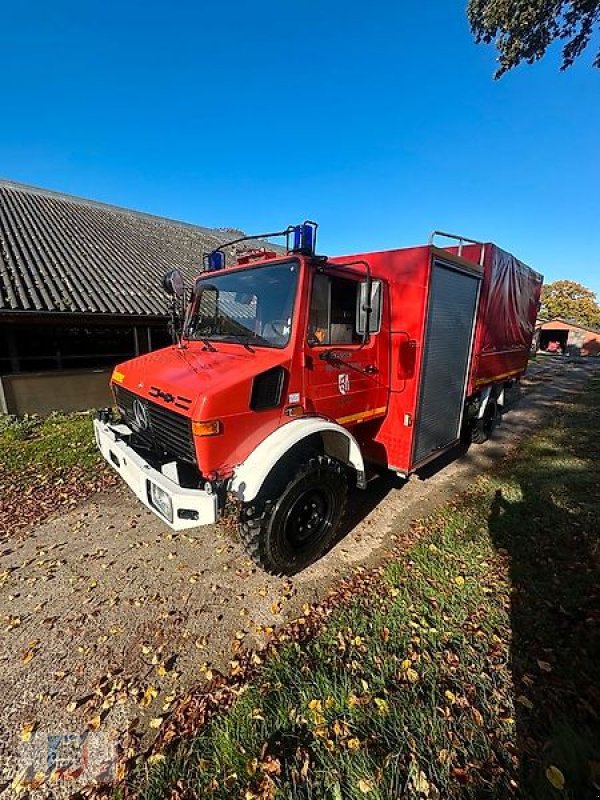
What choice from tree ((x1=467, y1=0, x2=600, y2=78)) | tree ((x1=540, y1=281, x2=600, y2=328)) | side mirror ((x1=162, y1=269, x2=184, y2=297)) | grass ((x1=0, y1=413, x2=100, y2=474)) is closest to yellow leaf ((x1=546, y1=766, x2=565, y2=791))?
side mirror ((x1=162, y1=269, x2=184, y2=297))

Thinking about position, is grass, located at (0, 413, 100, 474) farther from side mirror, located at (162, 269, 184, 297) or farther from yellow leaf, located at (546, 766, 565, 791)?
yellow leaf, located at (546, 766, 565, 791)

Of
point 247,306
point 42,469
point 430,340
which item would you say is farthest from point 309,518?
point 42,469

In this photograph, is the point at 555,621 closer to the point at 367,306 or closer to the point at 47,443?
the point at 367,306

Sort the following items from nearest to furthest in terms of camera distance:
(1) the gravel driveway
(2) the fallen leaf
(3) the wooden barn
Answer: (2) the fallen leaf → (1) the gravel driveway → (3) the wooden barn

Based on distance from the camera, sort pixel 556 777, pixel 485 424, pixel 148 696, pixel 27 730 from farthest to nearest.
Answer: pixel 485 424
pixel 148 696
pixel 27 730
pixel 556 777

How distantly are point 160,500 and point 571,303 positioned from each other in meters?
72.1

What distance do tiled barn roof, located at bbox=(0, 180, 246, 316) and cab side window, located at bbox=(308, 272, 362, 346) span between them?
792 centimetres

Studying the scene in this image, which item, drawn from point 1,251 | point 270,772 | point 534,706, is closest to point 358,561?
point 534,706

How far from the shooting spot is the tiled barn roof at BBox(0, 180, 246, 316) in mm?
9000

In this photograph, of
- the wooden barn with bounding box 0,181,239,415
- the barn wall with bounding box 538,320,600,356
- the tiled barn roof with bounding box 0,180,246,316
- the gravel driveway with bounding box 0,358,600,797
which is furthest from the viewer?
the barn wall with bounding box 538,320,600,356

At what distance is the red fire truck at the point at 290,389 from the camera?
2.93 metres

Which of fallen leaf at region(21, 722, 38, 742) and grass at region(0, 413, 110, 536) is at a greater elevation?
grass at region(0, 413, 110, 536)

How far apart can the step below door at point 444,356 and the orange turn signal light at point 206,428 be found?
247 cm

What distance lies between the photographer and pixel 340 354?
3525mm
